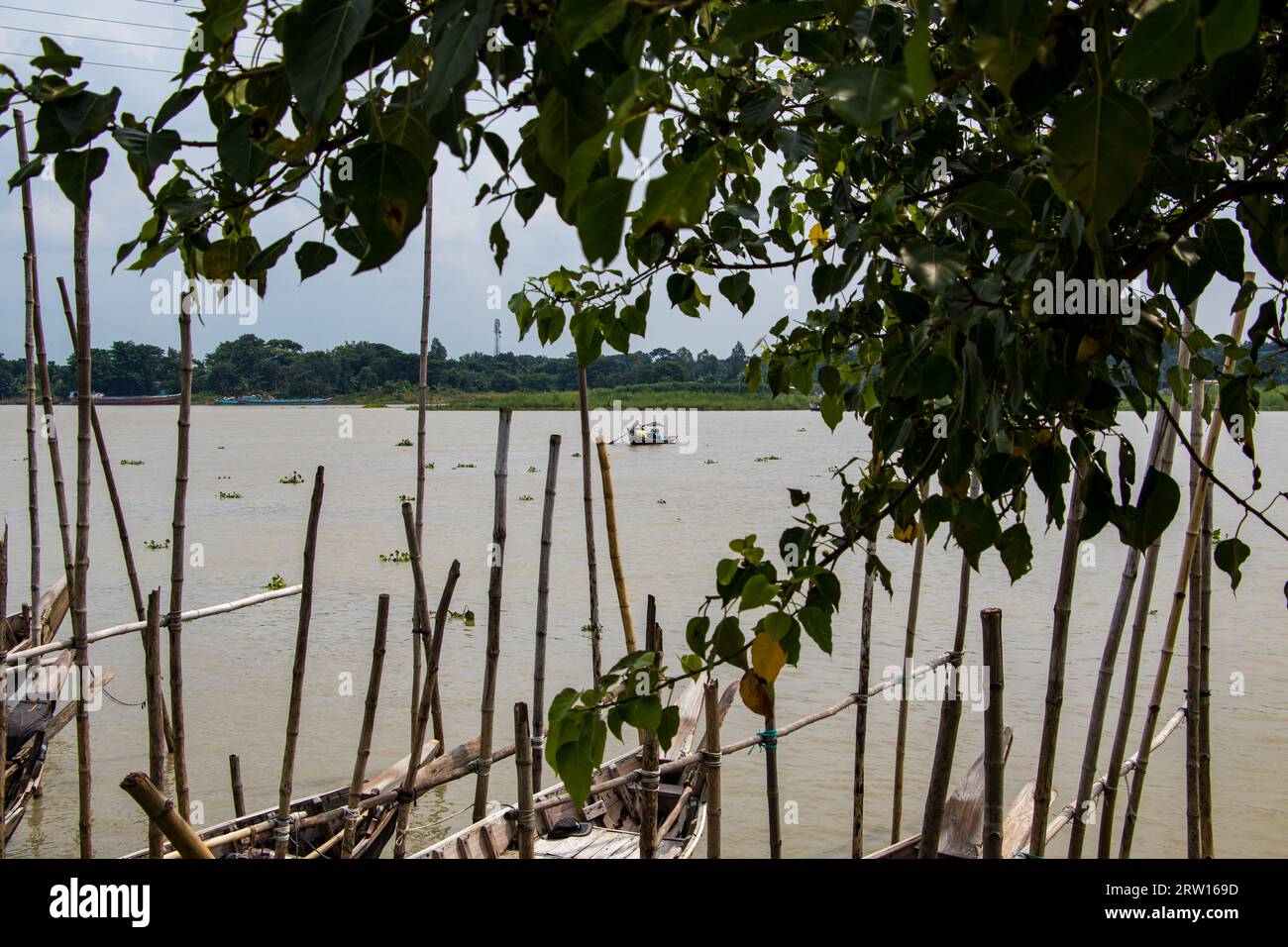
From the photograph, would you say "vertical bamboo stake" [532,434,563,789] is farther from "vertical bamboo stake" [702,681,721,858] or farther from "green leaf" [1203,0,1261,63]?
"green leaf" [1203,0,1261,63]

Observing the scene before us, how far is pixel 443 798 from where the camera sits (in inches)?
242

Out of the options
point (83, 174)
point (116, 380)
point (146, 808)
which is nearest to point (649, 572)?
point (146, 808)

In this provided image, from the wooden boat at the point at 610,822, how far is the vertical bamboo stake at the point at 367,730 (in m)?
0.32

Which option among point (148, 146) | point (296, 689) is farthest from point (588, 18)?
point (296, 689)

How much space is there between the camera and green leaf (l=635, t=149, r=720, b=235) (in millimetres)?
568

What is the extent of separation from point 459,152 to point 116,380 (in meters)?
26.8

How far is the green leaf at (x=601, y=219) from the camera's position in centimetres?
57

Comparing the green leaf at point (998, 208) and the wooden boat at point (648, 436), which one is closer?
the green leaf at point (998, 208)

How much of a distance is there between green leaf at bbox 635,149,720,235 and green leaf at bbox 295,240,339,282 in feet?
1.14

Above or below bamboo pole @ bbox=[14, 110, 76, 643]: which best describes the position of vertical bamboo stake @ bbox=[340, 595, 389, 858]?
below

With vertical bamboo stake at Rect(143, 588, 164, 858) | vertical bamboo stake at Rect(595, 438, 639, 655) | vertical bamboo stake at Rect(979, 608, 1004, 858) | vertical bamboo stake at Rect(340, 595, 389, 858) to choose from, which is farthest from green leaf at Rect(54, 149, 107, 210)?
vertical bamboo stake at Rect(595, 438, 639, 655)

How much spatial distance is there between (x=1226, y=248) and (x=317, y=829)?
3.82 meters

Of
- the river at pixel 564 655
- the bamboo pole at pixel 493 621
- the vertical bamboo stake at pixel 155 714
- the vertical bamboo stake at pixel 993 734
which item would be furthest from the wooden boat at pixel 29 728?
the vertical bamboo stake at pixel 993 734

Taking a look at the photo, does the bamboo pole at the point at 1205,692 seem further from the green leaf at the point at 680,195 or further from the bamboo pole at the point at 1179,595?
the green leaf at the point at 680,195
